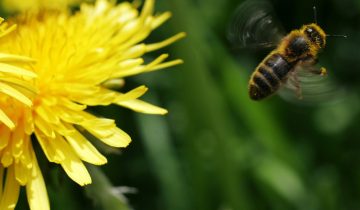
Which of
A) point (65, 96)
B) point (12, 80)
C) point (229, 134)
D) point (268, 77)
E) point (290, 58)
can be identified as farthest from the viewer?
point (229, 134)

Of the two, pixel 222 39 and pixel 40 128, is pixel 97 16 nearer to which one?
pixel 40 128

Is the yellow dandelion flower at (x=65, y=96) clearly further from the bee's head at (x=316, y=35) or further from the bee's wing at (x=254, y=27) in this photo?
the bee's head at (x=316, y=35)

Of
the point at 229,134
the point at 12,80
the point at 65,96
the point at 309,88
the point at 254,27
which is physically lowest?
the point at 229,134

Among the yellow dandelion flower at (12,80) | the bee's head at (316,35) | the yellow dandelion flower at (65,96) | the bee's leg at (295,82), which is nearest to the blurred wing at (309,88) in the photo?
the bee's leg at (295,82)

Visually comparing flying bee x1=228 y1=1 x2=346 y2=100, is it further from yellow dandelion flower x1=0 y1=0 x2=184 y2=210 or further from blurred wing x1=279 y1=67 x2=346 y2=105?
yellow dandelion flower x1=0 y1=0 x2=184 y2=210

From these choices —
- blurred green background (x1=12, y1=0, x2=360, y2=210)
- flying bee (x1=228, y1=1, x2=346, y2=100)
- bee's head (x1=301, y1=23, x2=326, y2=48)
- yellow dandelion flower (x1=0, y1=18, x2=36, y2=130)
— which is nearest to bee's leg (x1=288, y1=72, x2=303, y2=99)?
flying bee (x1=228, y1=1, x2=346, y2=100)

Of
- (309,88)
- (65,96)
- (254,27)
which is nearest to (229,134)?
(254,27)

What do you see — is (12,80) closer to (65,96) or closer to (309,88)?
(65,96)
